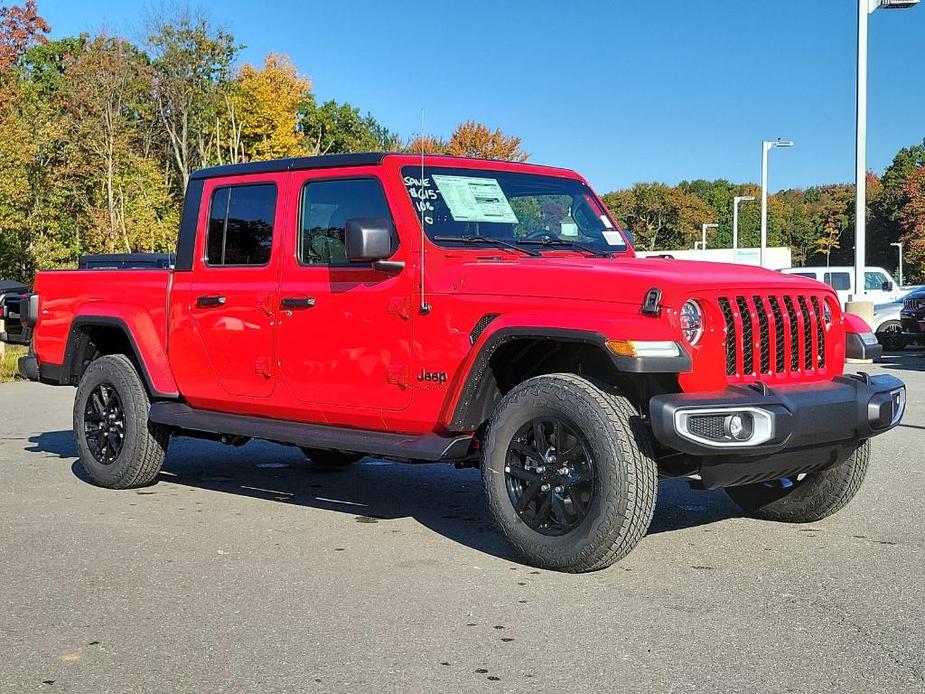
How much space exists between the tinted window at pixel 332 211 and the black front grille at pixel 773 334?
77.0 inches

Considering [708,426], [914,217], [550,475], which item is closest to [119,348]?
[550,475]

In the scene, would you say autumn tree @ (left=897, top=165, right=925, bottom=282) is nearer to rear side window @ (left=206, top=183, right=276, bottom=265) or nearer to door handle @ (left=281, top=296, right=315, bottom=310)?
rear side window @ (left=206, top=183, right=276, bottom=265)

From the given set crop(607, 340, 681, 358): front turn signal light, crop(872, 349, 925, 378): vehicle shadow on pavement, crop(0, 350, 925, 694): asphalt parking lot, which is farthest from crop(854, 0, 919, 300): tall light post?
crop(607, 340, 681, 358): front turn signal light

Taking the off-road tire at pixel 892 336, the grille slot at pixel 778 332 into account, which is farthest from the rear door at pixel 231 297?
the off-road tire at pixel 892 336

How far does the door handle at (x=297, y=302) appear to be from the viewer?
6.41 meters

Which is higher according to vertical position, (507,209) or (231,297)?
(507,209)

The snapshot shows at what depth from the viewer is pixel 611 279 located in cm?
524

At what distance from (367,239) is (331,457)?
3.24m

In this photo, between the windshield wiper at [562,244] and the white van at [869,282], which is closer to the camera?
the windshield wiper at [562,244]

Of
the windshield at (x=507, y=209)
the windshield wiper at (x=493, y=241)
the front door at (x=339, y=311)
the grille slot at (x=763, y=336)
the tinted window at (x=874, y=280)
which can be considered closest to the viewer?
the grille slot at (x=763, y=336)

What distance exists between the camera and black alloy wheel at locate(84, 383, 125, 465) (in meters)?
7.72

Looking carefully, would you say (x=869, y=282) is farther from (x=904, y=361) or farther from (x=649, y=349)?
(x=649, y=349)

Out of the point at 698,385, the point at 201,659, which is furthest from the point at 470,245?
the point at 201,659

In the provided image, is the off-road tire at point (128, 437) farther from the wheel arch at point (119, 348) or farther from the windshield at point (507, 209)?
the windshield at point (507, 209)
